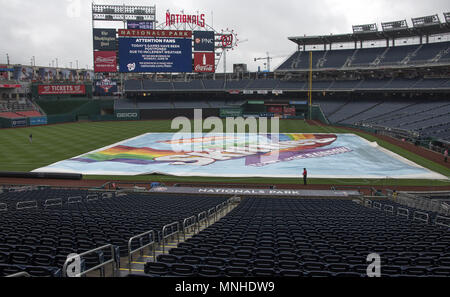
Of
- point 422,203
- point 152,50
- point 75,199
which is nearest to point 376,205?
point 422,203

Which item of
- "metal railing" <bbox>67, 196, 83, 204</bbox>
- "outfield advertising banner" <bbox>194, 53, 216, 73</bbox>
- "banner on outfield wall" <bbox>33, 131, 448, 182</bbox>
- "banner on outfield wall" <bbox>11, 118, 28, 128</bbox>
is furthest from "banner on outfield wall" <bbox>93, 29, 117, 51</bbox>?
"metal railing" <bbox>67, 196, 83, 204</bbox>

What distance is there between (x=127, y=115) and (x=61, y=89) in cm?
1719

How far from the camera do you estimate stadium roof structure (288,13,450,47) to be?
61.1m

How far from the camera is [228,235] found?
891 centimetres

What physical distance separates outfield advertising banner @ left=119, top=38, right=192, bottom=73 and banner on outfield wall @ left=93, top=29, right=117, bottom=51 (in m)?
3.48

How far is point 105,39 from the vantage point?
71438 mm

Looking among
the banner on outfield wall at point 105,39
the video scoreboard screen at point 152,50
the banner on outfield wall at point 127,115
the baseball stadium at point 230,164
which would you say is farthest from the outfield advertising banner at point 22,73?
the banner on outfield wall at point 127,115

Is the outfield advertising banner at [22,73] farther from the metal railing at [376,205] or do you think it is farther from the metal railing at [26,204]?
the metal railing at [376,205]

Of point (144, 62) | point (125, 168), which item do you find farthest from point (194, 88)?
point (125, 168)

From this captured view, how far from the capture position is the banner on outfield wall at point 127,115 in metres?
74.0

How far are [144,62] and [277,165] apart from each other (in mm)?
49869

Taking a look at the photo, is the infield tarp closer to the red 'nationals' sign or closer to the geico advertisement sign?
the geico advertisement sign
